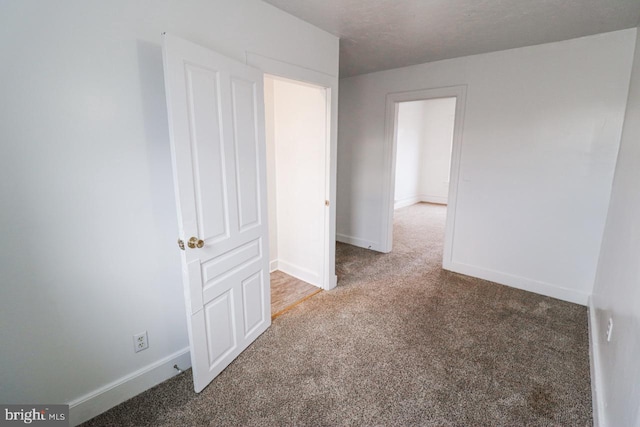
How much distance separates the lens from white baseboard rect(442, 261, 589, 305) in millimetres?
2834

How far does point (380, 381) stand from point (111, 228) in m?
1.81

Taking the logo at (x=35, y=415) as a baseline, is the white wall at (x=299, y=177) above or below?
above

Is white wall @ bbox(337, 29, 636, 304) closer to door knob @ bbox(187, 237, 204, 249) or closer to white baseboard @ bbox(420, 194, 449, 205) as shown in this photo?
door knob @ bbox(187, 237, 204, 249)

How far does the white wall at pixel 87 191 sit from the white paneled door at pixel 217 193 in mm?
223

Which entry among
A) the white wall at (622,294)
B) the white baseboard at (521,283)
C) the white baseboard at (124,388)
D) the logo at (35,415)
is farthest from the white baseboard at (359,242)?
the logo at (35,415)

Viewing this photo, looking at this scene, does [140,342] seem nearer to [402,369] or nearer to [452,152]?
[402,369]

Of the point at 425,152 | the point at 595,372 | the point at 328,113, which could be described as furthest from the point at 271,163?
the point at 425,152

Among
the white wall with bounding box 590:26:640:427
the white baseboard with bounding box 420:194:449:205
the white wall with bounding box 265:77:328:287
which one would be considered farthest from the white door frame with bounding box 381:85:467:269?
the white baseboard with bounding box 420:194:449:205

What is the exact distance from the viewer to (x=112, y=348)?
1.63 meters

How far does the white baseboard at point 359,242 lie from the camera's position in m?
4.27

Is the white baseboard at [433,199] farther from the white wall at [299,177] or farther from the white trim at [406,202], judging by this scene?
the white wall at [299,177]

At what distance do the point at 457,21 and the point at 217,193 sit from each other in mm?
2208

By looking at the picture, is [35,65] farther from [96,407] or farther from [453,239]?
[453,239]

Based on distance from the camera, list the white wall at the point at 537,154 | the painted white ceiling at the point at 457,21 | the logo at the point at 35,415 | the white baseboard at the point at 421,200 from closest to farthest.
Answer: the logo at the point at 35,415 < the painted white ceiling at the point at 457,21 < the white wall at the point at 537,154 < the white baseboard at the point at 421,200
